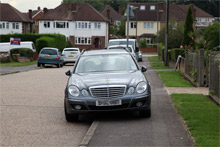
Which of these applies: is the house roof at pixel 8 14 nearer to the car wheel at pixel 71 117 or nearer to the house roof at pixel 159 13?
the house roof at pixel 159 13

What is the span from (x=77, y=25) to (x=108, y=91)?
7593 centimetres

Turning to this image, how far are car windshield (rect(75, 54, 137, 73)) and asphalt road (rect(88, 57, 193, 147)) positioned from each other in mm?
1118

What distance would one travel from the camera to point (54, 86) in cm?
1795

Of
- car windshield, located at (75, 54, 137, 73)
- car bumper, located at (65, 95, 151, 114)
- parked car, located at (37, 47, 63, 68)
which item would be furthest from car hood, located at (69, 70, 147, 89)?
parked car, located at (37, 47, 63, 68)

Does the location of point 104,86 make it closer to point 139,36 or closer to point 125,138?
point 125,138

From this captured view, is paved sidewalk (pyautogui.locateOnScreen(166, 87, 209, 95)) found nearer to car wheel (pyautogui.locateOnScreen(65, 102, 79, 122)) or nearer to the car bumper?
the car bumper

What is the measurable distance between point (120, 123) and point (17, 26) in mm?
78062

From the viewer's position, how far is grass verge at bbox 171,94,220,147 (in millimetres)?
7348

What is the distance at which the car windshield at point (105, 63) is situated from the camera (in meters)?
10.7

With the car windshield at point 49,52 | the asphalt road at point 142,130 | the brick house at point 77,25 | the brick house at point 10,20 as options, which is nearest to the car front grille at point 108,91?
the asphalt road at point 142,130

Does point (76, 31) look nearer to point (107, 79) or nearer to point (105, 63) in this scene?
point (105, 63)

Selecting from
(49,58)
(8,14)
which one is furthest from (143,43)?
(49,58)

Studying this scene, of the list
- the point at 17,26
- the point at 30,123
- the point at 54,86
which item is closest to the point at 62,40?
the point at 17,26

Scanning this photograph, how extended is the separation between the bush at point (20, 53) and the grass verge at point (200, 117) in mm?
29464
